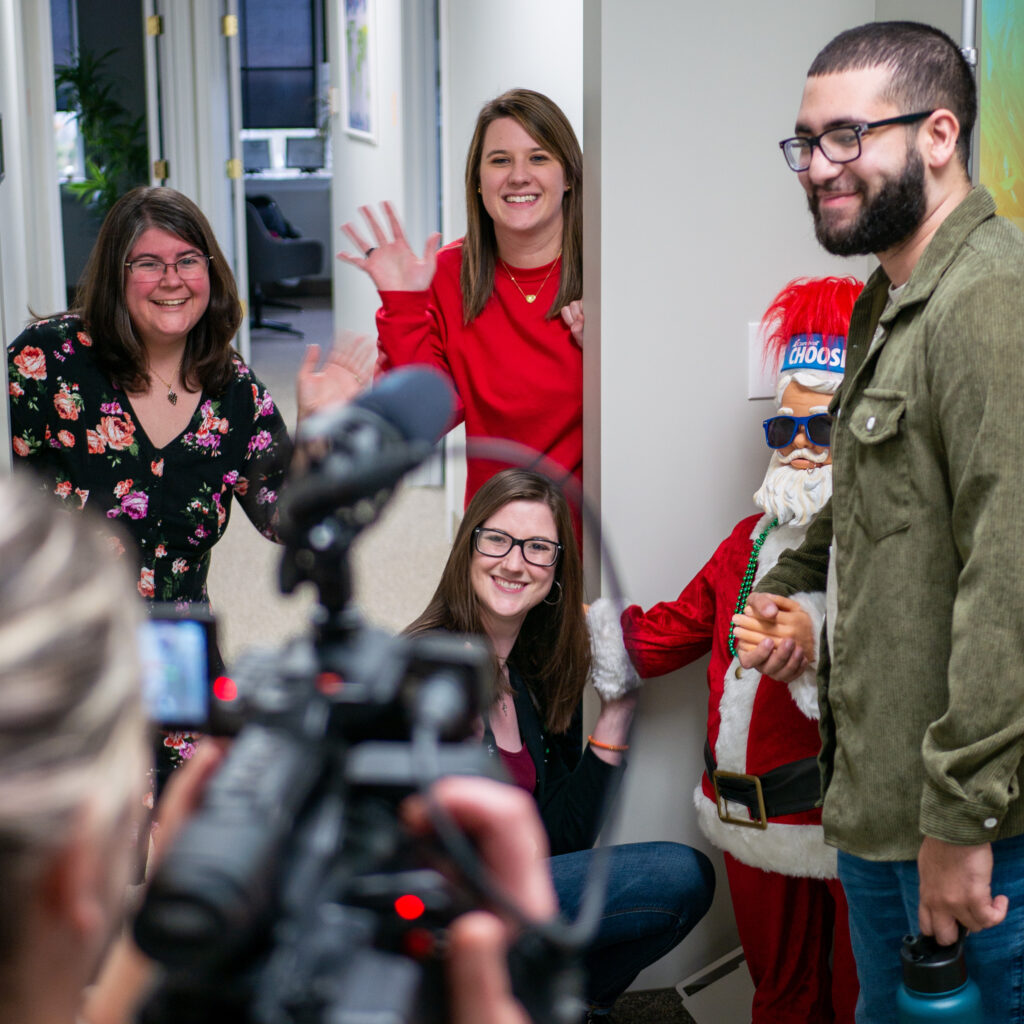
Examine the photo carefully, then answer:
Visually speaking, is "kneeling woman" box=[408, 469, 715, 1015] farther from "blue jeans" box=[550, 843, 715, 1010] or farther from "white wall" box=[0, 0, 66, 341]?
"white wall" box=[0, 0, 66, 341]

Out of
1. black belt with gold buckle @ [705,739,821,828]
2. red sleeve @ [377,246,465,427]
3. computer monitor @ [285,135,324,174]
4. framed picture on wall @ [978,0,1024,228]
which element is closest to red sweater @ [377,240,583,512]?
red sleeve @ [377,246,465,427]

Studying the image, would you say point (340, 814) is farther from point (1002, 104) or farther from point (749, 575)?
point (1002, 104)

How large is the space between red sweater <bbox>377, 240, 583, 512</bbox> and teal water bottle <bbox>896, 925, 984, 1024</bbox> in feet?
3.66

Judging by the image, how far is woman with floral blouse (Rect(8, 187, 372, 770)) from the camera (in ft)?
6.89

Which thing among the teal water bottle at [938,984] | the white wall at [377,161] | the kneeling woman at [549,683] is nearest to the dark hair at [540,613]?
the kneeling woman at [549,683]

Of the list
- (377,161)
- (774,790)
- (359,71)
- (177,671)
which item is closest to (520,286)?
(774,790)

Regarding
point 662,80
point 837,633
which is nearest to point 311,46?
point 662,80

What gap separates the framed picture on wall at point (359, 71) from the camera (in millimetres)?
6305

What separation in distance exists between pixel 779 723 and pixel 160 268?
4.13ft

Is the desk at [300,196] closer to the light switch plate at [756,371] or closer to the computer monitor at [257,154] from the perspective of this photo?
the computer monitor at [257,154]

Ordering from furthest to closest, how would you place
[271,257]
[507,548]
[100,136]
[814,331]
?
[271,257] → [100,136] → [814,331] → [507,548]

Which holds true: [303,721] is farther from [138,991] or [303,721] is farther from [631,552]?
[631,552]

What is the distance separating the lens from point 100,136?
7.25m

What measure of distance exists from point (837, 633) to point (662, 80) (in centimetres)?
110
